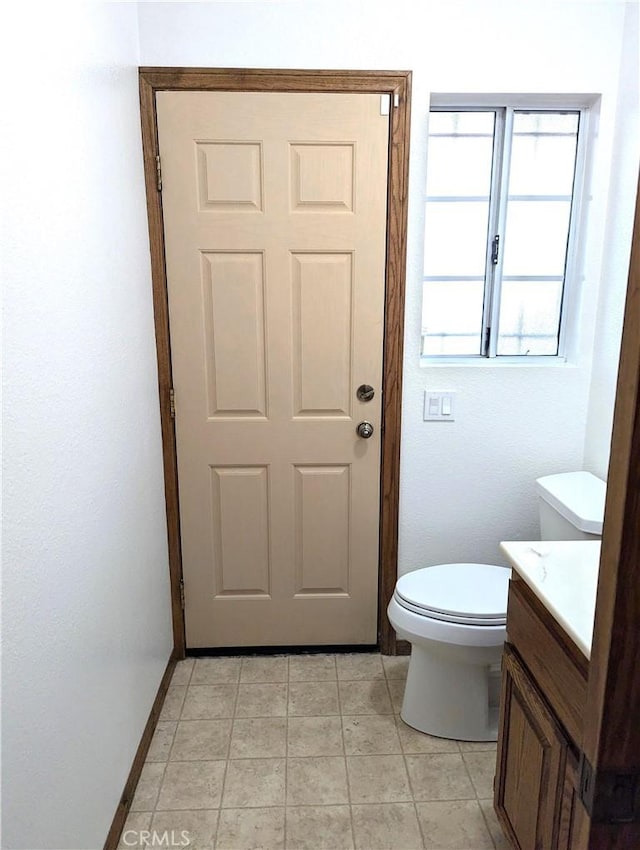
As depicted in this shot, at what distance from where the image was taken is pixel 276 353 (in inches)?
88.2

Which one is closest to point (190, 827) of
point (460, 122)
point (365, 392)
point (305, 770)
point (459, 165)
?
point (305, 770)

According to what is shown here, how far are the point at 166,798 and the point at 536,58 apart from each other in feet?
8.49

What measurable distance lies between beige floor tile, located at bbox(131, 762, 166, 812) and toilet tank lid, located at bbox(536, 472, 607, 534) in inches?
58.8

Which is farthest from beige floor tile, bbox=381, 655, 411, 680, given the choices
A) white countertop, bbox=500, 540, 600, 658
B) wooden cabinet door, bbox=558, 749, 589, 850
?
wooden cabinet door, bbox=558, 749, 589, 850

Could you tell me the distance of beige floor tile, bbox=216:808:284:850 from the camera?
1.62m

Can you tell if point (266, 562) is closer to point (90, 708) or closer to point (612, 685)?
point (90, 708)

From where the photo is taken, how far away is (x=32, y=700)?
3.74 feet

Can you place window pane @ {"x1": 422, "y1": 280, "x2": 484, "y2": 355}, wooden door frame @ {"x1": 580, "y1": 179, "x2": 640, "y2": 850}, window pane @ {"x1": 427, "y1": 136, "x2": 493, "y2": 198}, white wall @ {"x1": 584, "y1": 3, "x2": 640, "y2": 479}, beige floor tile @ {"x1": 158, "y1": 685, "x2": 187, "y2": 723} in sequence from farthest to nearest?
window pane @ {"x1": 422, "y1": 280, "x2": 484, "y2": 355} → window pane @ {"x1": 427, "y1": 136, "x2": 493, "y2": 198} → beige floor tile @ {"x1": 158, "y1": 685, "x2": 187, "y2": 723} → white wall @ {"x1": 584, "y1": 3, "x2": 640, "y2": 479} → wooden door frame @ {"x1": 580, "y1": 179, "x2": 640, "y2": 850}

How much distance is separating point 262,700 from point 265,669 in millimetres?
193

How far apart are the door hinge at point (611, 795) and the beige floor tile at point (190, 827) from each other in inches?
41.9

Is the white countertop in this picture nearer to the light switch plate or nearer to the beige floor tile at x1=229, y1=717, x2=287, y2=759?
the light switch plate

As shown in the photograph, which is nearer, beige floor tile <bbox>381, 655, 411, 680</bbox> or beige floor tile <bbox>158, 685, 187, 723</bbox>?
beige floor tile <bbox>158, 685, 187, 723</bbox>

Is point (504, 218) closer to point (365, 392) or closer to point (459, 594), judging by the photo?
point (365, 392)

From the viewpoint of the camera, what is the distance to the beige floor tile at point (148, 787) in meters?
1.75
